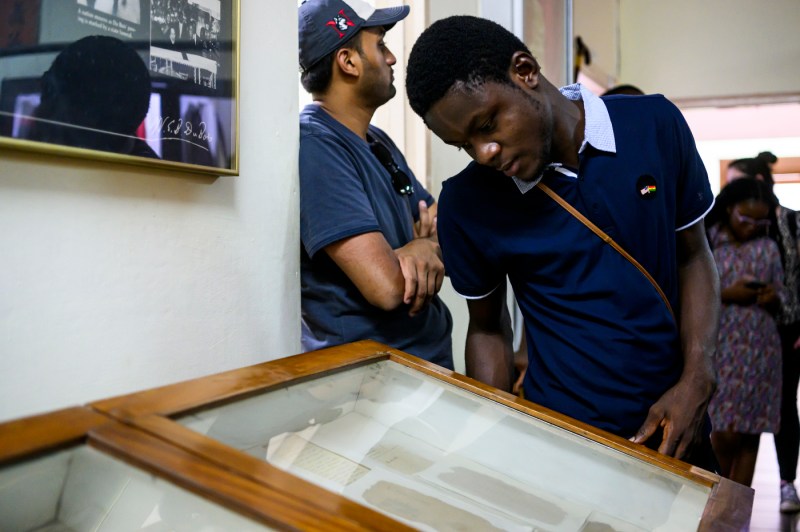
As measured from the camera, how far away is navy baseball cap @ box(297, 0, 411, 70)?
1.93m

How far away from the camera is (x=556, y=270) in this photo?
1.42 m

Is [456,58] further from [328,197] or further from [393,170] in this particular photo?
[393,170]

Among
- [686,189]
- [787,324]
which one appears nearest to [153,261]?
[686,189]

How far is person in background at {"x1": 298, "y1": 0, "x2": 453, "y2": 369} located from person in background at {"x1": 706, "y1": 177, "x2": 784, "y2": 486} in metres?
1.95

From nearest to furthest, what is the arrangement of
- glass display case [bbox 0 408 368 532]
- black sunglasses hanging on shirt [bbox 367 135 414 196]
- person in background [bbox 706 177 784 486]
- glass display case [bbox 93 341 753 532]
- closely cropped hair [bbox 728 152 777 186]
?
glass display case [bbox 0 408 368 532]
glass display case [bbox 93 341 753 532]
black sunglasses hanging on shirt [bbox 367 135 414 196]
person in background [bbox 706 177 784 486]
closely cropped hair [bbox 728 152 777 186]

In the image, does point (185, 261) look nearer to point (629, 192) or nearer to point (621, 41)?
point (629, 192)

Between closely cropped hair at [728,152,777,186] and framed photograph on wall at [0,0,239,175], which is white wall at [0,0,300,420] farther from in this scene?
closely cropped hair at [728,152,777,186]

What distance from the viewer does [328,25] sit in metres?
1.94

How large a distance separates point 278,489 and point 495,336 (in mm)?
986


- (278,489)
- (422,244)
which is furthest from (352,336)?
(278,489)

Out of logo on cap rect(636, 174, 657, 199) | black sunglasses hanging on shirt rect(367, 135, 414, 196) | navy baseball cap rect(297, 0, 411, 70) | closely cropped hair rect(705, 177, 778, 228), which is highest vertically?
navy baseball cap rect(297, 0, 411, 70)

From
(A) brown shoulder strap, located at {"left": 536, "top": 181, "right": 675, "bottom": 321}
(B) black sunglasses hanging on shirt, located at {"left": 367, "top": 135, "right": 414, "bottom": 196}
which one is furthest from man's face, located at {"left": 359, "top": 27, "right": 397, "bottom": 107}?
(A) brown shoulder strap, located at {"left": 536, "top": 181, "right": 675, "bottom": 321}

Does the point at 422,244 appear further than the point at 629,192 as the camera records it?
Yes

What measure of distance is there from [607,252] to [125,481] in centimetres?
94
